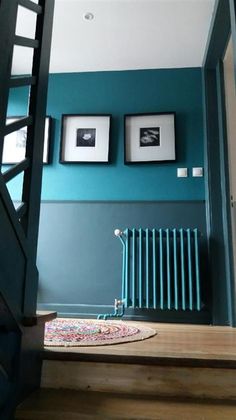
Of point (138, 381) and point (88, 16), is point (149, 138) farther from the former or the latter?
point (138, 381)

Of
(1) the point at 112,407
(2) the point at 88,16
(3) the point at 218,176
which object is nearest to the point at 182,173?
(3) the point at 218,176

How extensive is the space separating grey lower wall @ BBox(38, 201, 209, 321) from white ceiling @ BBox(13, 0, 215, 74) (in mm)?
1337

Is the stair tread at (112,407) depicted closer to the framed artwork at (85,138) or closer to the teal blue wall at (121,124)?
the teal blue wall at (121,124)

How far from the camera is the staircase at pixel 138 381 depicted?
97 centimetres

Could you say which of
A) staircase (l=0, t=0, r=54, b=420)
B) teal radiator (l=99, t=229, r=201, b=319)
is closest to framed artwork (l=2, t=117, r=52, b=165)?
teal radiator (l=99, t=229, r=201, b=319)

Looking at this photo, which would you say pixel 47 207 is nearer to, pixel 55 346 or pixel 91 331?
pixel 91 331

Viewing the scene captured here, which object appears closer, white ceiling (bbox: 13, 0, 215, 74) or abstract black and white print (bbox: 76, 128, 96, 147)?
white ceiling (bbox: 13, 0, 215, 74)

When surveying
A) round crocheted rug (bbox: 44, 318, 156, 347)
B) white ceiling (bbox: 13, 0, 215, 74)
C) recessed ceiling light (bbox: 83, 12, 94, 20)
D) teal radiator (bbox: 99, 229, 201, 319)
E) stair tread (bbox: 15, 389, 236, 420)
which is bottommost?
stair tread (bbox: 15, 389, 236, 420)

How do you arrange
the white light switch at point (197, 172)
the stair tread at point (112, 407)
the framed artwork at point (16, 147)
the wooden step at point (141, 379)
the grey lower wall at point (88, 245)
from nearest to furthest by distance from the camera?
the stair tread at point (112, 407) < the wooden step at point (141, 379) < the grey lower wall at point (88, 245) < the white light switch at point (197, 172) < the framed artwork at point (16, 147)

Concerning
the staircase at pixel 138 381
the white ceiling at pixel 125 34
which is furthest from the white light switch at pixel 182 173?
the staircase at pixel 138 381

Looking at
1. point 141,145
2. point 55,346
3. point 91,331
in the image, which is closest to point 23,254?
point 55,346

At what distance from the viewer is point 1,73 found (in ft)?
3.02

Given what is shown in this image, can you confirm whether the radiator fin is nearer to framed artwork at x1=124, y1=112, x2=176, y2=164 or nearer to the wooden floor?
framed artwork at x1=124, y1=112, x2=176, y2=164

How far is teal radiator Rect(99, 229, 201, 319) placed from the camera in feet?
8.34
